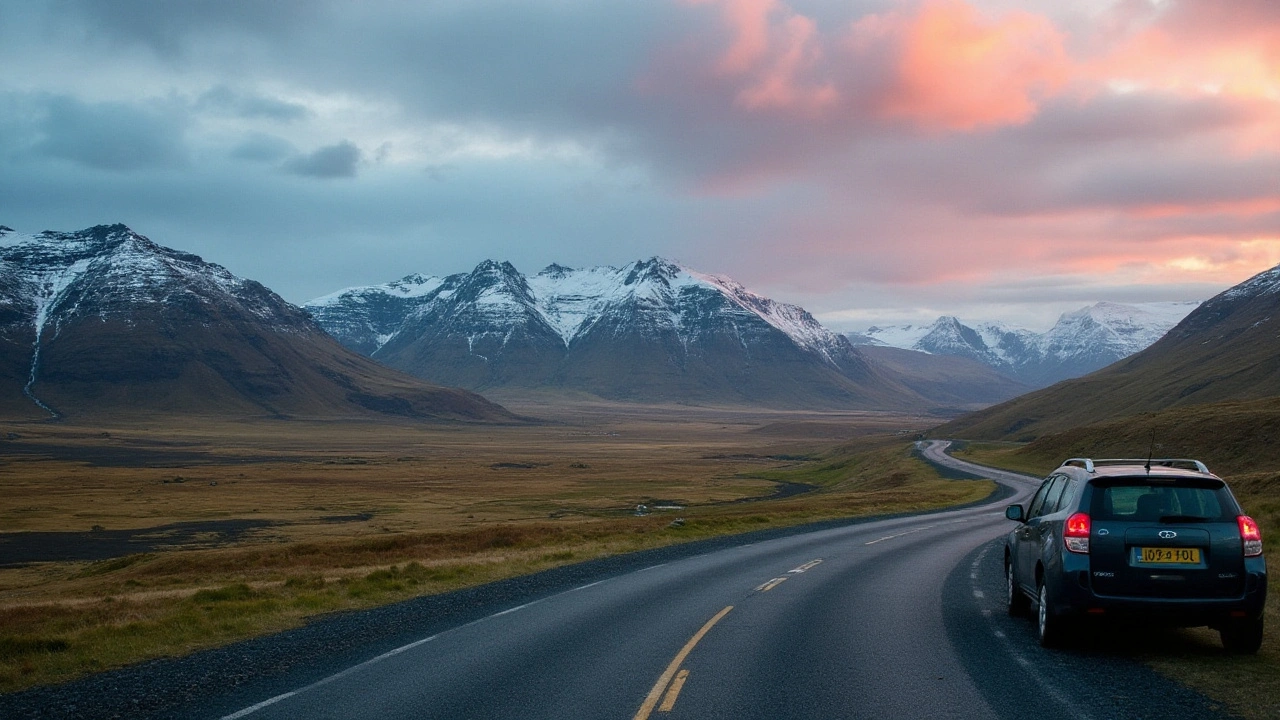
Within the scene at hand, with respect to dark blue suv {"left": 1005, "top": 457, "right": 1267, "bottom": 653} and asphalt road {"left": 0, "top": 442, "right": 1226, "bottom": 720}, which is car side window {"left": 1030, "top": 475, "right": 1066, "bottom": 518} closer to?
dark blue suv {"left": 1005, "top": 457, "right": 1267, "bottom": 653}

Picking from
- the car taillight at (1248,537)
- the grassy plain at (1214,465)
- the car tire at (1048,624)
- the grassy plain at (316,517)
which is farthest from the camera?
the grassy plain at (316,517)

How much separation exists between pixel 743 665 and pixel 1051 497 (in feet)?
19.1

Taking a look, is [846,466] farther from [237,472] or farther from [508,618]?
[508,618]

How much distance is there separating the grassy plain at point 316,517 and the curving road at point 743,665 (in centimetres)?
485

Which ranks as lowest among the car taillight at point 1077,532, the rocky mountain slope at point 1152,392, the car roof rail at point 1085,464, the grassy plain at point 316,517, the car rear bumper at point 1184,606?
the grassy plain at point 316,517

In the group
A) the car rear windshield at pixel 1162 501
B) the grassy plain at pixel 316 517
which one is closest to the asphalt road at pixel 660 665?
the car rear windshield at pixel 1162 501

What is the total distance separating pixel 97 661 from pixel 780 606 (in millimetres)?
11350

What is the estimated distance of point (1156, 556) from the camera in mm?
12750

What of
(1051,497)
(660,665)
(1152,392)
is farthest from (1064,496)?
(1152,392)

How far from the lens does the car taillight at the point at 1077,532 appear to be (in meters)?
13.1

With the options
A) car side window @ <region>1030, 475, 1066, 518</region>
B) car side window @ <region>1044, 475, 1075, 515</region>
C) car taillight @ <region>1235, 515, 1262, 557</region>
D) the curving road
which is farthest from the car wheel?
car taillight @ <region>1235, 515, 1262, 557</region>

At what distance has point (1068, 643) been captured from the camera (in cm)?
1415

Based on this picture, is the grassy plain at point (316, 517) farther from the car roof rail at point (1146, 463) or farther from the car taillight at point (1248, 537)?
the car taillight at point (1248, 537)

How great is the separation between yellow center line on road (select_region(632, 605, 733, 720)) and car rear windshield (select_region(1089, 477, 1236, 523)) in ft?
19.3
